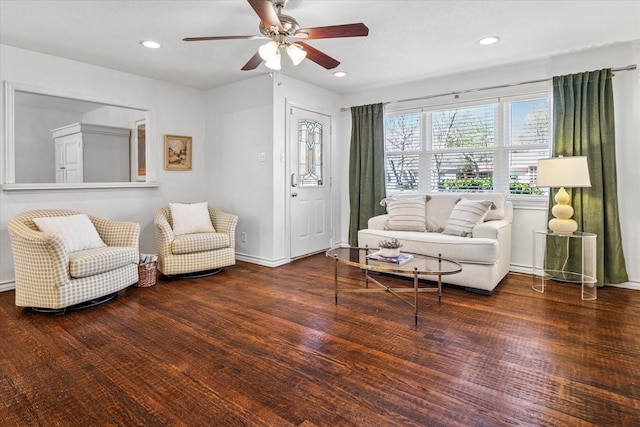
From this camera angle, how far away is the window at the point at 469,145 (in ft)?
13.3

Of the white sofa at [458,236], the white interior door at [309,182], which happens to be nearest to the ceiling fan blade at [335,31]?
the white sofa at [458,236]

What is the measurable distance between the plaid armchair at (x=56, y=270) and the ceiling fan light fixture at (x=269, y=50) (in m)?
2.08

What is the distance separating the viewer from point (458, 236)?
3.65 metres

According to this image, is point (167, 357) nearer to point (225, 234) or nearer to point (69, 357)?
point (69, 357)

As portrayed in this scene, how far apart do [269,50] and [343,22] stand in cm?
78

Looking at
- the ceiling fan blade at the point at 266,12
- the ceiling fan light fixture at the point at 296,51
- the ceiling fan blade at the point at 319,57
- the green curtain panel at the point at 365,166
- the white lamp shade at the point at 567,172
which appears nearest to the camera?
the ceiling fan blade at the point at 266,12

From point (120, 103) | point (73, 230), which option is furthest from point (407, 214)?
point (120, 103)

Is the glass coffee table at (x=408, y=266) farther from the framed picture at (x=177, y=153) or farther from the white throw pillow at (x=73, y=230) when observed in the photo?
the framed picture at (x=177, y=153)

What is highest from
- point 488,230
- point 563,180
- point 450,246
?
point 563,180

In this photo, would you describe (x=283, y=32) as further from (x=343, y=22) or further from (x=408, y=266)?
(x=408, y=266)

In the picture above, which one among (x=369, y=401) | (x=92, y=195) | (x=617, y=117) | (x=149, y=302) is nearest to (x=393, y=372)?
(x=369, y=401)

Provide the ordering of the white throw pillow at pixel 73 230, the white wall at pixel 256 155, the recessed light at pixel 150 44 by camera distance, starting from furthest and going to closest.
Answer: the white wall at pixel 256 155 < the recessed light at pixel 150 44 < the white throw pillow at pixel 73 230

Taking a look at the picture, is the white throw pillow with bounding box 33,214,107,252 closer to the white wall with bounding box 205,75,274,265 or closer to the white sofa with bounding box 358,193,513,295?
the white wall with bounding box 205,75,274,265

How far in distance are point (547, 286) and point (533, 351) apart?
1.67m
